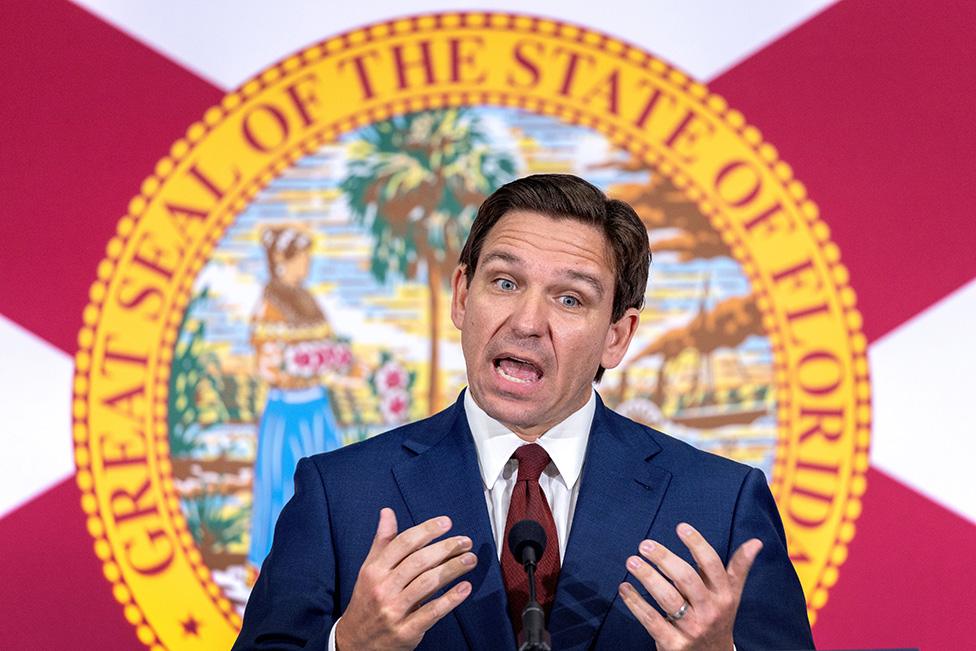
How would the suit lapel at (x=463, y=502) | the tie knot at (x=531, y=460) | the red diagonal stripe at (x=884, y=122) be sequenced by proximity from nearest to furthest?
1. the suit lapel at (x=463, y=502)
2. the tie knot at (x=531, y=460)
3. the red diagonal stripe at (x=884, y=122)

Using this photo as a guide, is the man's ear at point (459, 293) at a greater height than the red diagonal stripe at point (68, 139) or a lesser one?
lesser

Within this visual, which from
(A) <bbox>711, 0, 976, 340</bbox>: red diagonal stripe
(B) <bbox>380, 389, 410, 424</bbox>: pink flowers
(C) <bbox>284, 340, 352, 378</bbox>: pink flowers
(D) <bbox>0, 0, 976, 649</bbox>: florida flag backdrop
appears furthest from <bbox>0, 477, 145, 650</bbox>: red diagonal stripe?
(A) <bbox>711, 0, 976, 340</bbox>: red diagonal stripe

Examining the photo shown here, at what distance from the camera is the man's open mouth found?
2072mm

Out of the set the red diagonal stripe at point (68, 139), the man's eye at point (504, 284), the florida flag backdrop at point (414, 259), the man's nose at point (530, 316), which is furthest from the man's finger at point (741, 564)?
the red diagonal stripe at point (68, 139)

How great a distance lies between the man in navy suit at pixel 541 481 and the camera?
1933 millimetres

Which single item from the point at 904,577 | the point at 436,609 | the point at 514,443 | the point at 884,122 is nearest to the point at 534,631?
the point at 436,609

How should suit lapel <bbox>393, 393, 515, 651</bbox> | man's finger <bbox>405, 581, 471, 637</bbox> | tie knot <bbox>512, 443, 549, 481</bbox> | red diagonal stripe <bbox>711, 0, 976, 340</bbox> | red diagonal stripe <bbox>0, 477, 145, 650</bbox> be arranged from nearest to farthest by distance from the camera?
man's finger <bbox>405, 581, 471, 637</bbox>
suit lapel <bbox>393, 393, 515, 651</bbox>
tie knot <bbox>512, 443, 549, 481</bbox>
red diagonal stripe <bbox>0, 477, 145, 650</bbox>
red diagonal stripe <bbox>711, 0, 976, 340</bbox>

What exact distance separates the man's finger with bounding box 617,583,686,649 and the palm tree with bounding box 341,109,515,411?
1.53 meters

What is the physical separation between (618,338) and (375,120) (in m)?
Result: 1.20

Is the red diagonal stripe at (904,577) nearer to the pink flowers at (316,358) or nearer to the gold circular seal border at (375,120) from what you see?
the gold circular seal border at (375,120)

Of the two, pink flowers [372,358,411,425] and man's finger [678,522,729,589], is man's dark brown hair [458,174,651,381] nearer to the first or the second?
man's finger [678,522,729,589]

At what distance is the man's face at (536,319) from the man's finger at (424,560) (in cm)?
48

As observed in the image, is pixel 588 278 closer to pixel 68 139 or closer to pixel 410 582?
pixel 410 582

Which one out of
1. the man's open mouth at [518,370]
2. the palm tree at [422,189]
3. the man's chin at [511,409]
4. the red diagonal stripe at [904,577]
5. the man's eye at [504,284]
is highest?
the palm tree at [422,189]
